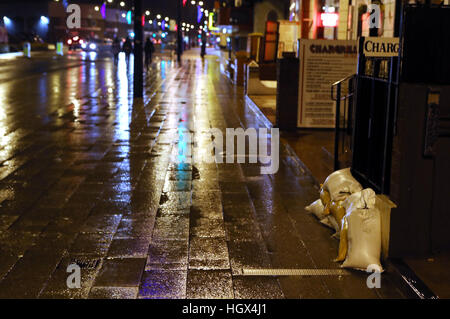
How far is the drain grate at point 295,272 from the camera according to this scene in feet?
16.7

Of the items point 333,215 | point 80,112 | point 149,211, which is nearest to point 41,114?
point 80,112

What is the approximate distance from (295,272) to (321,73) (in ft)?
24.6

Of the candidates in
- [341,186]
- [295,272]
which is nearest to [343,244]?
[295,272]

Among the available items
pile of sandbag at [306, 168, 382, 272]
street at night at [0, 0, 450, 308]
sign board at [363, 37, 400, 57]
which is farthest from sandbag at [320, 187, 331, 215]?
sign board at [363, 37, 400, 57]

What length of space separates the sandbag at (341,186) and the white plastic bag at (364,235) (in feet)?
2.69

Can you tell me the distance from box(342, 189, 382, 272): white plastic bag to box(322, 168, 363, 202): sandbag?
821 millimetres

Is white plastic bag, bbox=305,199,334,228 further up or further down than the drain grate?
further up

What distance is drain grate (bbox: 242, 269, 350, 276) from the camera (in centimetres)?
510

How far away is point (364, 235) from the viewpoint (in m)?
5.26

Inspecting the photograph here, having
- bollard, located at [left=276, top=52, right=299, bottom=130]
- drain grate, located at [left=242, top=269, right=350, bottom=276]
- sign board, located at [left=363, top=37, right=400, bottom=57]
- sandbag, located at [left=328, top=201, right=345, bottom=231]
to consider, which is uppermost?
sign board, located at [left=363, top=37, right=400, bottom=57]

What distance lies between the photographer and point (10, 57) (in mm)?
43188

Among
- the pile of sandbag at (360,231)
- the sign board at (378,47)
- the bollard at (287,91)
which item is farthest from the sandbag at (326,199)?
the bollard at (287,91)

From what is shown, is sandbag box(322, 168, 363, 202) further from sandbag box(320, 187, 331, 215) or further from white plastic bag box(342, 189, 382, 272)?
white plastic bag box(342, 189, 382, 272)
